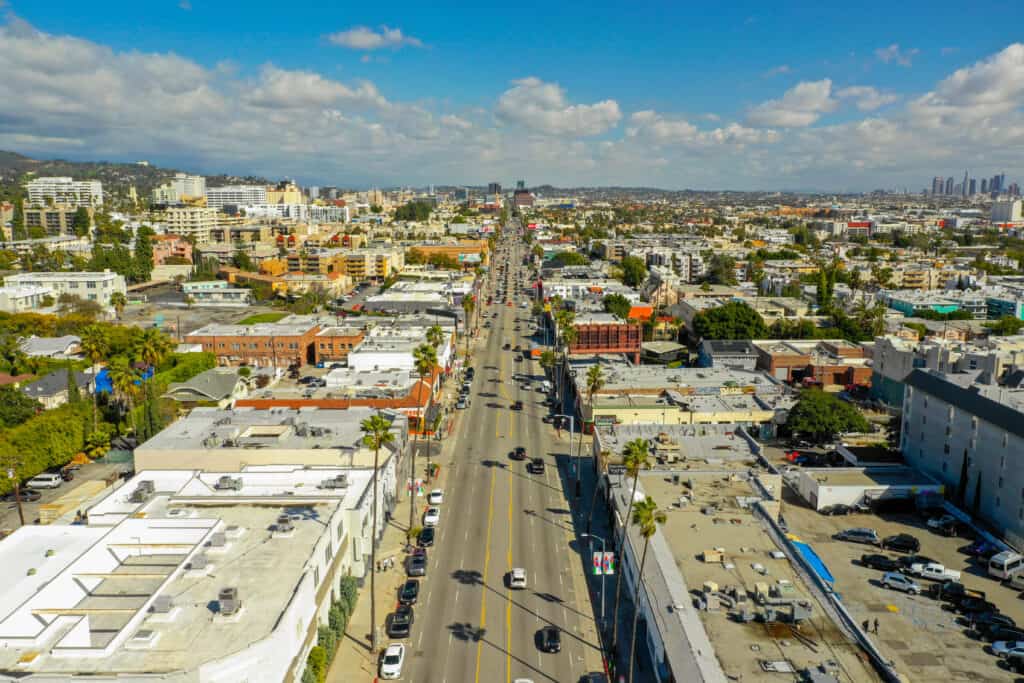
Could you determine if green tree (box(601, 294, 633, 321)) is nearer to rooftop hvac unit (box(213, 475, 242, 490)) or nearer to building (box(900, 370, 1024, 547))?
building (box(900, 370, 1024, 547))

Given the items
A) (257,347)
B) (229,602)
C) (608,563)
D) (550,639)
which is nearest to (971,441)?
(608,563)

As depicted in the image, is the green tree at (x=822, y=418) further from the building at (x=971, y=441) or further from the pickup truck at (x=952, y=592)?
the pickup truck at (x=952, y=592)

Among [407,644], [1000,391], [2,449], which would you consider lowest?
[407,644]

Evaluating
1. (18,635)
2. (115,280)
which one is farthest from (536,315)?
(18,635)

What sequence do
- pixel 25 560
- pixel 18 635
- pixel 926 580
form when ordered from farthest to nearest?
1. pixel 926 580
2. pixel 25 560
3. pixel 18 635

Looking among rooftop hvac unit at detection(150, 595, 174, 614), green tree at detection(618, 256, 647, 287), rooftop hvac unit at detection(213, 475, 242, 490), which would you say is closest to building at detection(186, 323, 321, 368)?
rooftop hvac unit at detection(213, 475, 242, 490)

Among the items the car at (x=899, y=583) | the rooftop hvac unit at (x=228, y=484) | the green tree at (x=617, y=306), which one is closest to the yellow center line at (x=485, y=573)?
the rooftop hvac unit at (x=228, y=484)

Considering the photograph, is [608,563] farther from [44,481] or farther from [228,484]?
[44,481]

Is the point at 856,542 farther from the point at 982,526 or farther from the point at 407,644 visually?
the point at 407,644
